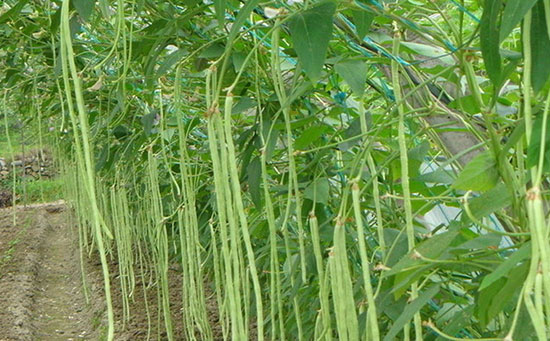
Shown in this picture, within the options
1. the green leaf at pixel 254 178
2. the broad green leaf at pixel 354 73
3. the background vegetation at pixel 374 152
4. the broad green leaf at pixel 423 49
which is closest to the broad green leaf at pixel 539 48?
the background vegetation at pixel 374 152

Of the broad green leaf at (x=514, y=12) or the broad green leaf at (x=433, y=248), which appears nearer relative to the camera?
the broad green leaf at (x=514, y=12)

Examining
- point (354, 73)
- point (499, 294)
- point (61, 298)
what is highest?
point (354, 73)

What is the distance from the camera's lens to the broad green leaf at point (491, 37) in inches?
25.4

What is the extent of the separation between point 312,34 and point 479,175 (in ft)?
0.69

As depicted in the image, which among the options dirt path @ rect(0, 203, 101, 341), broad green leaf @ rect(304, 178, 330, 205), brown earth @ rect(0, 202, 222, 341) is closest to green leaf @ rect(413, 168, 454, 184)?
broad green leaf @ rect(304, 178, 330, 205)

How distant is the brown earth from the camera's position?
3.39m

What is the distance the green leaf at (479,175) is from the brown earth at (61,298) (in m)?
1.80

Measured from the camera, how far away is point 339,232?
722 millimetres

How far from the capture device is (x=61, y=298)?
15.2ft

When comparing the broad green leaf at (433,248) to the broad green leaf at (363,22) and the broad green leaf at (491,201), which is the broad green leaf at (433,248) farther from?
the broad green leaf at (363,22)

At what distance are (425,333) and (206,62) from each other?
682 mm

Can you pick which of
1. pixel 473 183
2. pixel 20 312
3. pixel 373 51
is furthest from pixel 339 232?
pixel 20 312

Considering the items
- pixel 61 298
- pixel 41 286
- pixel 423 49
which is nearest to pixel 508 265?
pixel 423 49

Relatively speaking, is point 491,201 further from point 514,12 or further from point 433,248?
point 514,12
